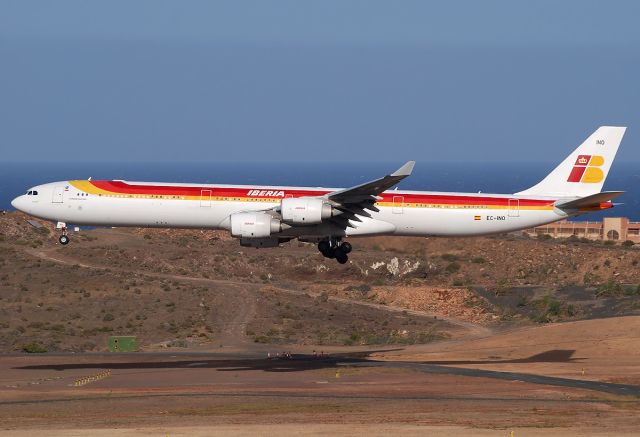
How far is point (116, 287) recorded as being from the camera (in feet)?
356

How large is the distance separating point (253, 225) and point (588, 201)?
19807 mm

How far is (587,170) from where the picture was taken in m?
75.6

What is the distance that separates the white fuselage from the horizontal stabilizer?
0.79m

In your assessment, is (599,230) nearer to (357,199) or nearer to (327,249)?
(327,249)

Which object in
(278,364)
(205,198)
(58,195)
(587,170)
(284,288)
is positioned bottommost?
(278,364)

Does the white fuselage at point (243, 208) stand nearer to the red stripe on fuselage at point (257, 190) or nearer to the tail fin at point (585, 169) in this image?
the red stripe on fuselage at point (257, 190)

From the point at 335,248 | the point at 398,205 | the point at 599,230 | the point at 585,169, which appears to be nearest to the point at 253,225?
the point at 335,248

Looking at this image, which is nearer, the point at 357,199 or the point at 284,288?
the point at 357,199

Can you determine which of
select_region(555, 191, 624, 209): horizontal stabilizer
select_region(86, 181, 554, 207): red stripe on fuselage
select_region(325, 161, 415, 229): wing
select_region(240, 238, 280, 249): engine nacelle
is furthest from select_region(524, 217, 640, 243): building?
select_region(240, 238, 280, 249): engine nacelle

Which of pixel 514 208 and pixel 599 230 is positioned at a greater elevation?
pixel 599 230

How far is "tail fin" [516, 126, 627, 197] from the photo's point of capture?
246 feet

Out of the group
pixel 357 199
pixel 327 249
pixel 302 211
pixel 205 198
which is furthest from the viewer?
pixel 327 249

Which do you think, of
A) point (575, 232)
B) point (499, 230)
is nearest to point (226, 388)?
point (499, 230)

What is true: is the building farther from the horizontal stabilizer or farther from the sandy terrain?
the horizontal stabilizer
